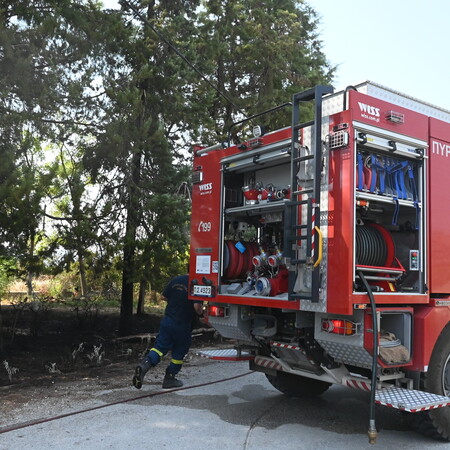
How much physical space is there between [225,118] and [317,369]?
8458mm

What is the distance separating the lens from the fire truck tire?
4.54 meters

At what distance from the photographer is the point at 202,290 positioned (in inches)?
222

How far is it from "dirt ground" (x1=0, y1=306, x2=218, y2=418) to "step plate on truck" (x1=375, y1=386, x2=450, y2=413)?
3.42 meters

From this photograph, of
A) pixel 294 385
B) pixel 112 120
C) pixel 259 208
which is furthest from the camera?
pixel 112 120

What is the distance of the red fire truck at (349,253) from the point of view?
4.23 metres

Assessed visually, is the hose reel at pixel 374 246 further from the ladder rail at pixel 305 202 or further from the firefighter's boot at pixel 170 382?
the firefighter's boot at pixel 170 382

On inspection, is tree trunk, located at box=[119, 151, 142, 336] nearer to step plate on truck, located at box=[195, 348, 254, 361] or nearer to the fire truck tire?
step plate on truck, located at box=[195, 348, 254, 361]

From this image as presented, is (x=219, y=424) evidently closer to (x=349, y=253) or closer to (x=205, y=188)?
(x=349, y=253)

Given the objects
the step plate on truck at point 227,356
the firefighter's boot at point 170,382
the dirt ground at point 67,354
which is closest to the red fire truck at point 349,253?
the step plate on truck at point 227,356

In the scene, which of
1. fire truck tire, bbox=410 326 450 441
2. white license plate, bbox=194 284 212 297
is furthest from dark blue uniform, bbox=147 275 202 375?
fire truck tire, bbox=410 326 450 441

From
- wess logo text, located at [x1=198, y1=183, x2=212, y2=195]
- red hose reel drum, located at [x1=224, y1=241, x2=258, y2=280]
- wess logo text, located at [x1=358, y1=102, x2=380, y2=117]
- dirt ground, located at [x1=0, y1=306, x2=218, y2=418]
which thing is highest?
wess logo text, located at [x1=358, y1=102, x2=380, y2=117]

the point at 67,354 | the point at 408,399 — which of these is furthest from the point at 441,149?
the point at 67,354

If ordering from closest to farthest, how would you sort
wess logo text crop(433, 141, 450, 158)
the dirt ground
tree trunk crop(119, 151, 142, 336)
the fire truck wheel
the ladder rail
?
the ladder rail
wess logo text crop(433, 141, 450, 158)
the fire truck wheel
the dirt ground
tree trunk crop(119, 151, 142, 336)

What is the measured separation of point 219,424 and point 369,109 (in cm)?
333
